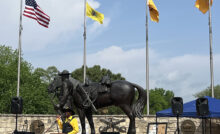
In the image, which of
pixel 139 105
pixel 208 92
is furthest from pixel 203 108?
pixel 208 92

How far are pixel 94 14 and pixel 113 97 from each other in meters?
14.7

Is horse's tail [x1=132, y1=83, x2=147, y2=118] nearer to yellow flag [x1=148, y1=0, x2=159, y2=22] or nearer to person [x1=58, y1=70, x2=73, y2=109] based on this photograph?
person [x1=58, y1=70, x2=73, y2=109]

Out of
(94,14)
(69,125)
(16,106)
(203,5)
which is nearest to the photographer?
(69,125)

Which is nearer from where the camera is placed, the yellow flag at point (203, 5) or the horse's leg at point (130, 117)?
the horse's leg at point (130, 117)

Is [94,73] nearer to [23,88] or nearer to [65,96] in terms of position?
[23,88]

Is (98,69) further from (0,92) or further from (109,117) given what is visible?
(109,117)

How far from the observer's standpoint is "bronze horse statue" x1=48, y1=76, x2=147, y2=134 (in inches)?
379

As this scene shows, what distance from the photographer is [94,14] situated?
2383cm

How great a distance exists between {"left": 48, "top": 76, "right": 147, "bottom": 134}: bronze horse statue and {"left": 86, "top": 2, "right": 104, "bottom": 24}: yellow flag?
Result: 45.2 ft

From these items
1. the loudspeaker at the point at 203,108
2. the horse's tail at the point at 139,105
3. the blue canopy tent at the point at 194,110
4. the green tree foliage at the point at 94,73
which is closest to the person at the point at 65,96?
the horse's tail at the point at 139,105

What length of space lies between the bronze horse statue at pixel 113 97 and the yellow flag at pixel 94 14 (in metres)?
13.8

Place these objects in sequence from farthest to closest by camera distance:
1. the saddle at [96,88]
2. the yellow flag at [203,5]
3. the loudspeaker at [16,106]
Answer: the yellow flag at [203,5], the loudspeaker at [16,106], the saddle at [96,88]

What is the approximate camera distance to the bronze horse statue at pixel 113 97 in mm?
9625

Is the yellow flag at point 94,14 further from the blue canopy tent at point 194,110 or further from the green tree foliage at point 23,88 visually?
the green tree foliage at point 23,88
